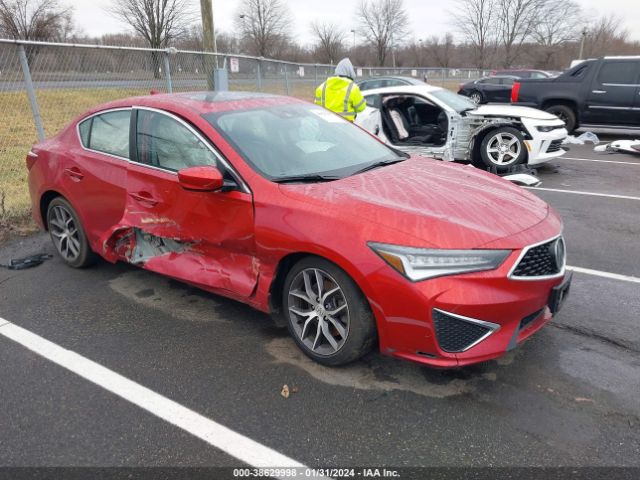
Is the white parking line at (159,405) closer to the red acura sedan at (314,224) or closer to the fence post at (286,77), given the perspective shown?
the red acura sedan at (314,224)

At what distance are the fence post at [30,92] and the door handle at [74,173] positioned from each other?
2650 millimetres

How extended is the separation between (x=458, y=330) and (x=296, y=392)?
3.14ft

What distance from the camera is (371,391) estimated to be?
2.74m

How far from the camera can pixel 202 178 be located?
120 inches

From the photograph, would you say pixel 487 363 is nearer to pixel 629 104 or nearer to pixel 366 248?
pixel 366 248

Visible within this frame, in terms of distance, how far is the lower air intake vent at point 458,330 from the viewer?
2.48 meters

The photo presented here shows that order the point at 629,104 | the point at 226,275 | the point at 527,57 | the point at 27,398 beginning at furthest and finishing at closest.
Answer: the point at 527,57
the point at 629,104
the point at 226,275
the point at 27,398

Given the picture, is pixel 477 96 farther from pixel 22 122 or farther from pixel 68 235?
pixel 68 235

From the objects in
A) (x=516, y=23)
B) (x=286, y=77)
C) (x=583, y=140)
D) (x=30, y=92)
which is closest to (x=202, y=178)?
(x=30, y=92)

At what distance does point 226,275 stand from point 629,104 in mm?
11751

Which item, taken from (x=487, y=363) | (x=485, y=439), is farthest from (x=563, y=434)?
(x=487, y=363)

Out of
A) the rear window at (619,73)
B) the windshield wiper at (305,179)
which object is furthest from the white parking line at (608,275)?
the rear window at (619,73)

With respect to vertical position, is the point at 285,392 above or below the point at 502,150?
below

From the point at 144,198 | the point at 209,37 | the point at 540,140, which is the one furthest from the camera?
the point at 209,37
